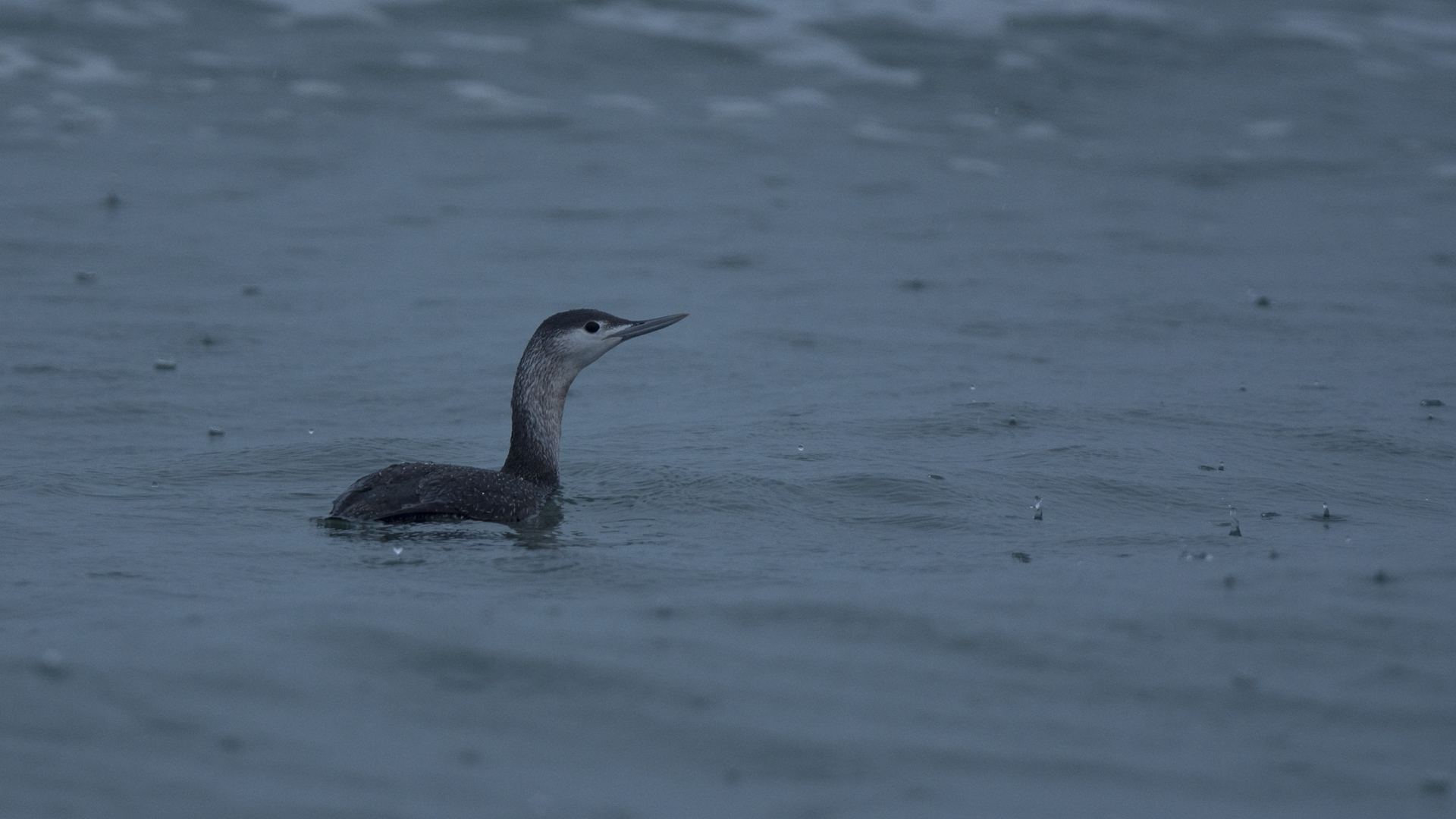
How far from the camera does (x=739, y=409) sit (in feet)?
33.5

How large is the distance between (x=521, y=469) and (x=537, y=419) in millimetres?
278

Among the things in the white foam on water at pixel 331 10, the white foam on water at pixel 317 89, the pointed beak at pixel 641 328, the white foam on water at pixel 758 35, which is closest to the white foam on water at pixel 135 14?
the white foam on water at pixel 331 10

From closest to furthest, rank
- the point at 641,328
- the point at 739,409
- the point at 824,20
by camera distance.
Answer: the point at 641,328 < the point at 739,409 < the point at 824,20

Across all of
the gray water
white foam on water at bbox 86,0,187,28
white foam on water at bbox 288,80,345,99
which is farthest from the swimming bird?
white foam on water at bbox 86,0,187,28

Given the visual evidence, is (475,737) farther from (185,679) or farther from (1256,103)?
(1256,103)

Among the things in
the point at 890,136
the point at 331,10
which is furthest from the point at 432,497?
the point at 331,10

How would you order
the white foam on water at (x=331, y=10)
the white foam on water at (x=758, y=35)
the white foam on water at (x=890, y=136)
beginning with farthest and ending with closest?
the white foam on water at (x=331, y=10), the white foam on water at (x=758, y=35), the white foam on water at (x=890, y=136)

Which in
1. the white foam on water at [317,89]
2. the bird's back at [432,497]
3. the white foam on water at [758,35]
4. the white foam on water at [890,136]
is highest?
the white foam on water at [758,35]

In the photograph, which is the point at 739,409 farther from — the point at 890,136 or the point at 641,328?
the point at 890,136

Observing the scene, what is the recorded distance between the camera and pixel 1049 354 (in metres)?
11.5

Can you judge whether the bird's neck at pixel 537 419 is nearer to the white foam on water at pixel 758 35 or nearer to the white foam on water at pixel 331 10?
the white foam on water at pixel 758 35

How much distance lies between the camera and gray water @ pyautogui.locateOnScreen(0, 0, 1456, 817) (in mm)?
4844

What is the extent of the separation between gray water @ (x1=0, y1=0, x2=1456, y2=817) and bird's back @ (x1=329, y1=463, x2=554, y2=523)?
5.8 inches

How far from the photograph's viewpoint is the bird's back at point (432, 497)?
7.42 metres
